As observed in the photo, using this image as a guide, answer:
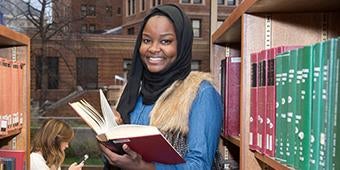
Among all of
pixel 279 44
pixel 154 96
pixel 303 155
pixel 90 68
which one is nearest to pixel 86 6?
pixel 90 68

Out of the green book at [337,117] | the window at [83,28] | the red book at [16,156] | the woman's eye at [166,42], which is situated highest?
the window at [83,28]

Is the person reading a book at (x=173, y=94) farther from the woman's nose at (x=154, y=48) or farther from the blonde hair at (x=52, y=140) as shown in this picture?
the blonde hair at (x=52, y=140)

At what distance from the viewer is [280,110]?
3.24 ft

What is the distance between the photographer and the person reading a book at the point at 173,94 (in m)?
1.37

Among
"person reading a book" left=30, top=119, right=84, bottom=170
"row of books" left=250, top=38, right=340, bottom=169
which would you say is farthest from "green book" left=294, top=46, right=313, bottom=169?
"person reading a book" left=30, top=119, right=84, bottom=170

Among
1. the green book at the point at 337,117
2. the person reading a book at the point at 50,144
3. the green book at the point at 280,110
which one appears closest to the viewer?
the green book at the point at 337,117

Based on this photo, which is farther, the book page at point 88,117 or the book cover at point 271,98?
the book page at point 88,117

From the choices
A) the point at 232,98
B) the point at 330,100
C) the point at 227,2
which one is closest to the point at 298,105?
the point at 330,100


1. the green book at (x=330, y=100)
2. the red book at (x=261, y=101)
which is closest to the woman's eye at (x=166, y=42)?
the red book at (x=261, y=101)

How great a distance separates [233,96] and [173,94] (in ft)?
0.92

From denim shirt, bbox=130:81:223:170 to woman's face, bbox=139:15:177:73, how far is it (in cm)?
14

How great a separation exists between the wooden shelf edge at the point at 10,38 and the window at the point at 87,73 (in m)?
1.70

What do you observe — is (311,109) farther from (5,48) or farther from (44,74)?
(44,74)

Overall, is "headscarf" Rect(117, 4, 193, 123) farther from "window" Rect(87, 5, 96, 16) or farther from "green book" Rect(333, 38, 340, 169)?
"window" Rect(87, 5, 96, 16)
